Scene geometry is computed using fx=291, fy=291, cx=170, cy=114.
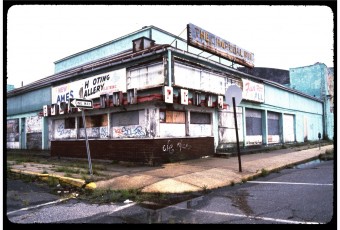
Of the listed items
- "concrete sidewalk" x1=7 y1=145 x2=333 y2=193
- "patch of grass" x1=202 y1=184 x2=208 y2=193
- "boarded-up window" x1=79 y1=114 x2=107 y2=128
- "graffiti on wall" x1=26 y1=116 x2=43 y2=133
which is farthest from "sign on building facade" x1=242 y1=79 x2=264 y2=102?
"graffiti on wall" x1=26 y1=116 x2=43 y2=133

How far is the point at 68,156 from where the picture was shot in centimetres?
1567

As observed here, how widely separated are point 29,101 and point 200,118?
487 inches

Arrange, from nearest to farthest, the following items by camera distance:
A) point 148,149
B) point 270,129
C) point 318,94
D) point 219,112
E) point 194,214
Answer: point 194,214, point 148,149, point 219,112, point 270,129, point 318,94

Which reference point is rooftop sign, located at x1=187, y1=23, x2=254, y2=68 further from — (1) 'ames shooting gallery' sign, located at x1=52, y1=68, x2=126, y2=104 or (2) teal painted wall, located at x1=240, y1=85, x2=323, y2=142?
(1) 'ames shooting gallery' sign, located at x1=52, y1=68, x2=126, y2=104

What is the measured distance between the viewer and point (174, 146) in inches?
481

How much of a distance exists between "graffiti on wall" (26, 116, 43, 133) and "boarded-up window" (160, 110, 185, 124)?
1018 centimetres

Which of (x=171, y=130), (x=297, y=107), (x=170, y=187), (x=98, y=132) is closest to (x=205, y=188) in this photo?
(x=170, y=187)

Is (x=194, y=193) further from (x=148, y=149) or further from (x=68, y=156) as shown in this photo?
(x=68, y=156)

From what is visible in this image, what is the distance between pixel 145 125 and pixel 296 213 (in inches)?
303

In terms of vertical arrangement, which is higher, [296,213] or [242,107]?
[242,107]

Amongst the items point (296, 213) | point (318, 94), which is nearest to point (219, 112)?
point (296, 213)

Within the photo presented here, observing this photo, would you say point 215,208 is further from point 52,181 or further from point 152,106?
point 152,106
